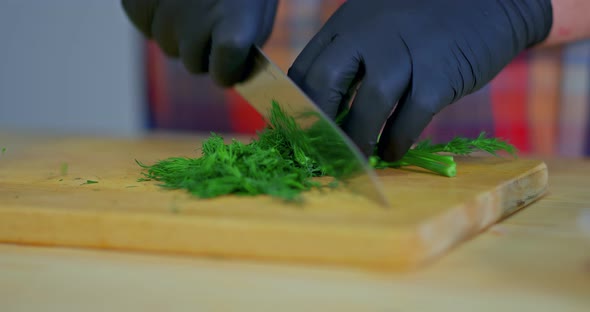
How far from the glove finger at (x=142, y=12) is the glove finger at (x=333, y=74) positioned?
1.60 ft

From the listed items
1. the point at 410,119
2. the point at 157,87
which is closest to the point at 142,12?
the point at 410,119

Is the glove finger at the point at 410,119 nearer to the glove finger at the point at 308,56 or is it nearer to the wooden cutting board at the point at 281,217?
the wooden cutting board at the point at 281,217

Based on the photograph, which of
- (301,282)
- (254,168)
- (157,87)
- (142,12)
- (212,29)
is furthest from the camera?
(157,87)

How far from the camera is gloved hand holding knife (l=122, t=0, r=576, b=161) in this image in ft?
3.53

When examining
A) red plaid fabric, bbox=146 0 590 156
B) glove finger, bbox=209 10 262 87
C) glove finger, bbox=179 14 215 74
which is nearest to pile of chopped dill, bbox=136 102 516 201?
glove finger, bbox=209 10 262 87

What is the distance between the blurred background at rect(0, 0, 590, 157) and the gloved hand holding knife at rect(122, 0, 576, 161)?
2.06 ft

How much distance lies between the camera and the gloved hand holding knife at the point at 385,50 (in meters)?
1.08

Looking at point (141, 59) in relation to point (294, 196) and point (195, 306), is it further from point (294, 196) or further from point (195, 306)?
point (195, 306)

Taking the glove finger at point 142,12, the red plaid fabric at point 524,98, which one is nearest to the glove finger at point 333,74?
the glove finger at point 142,12

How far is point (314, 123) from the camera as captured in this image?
1.02m

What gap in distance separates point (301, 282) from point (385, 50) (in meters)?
0.50

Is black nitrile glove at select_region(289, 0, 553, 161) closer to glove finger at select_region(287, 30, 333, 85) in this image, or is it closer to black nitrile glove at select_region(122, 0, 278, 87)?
glove finger at select_region(287, 30, 333, 85)

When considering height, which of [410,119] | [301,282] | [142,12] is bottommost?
[301,282]

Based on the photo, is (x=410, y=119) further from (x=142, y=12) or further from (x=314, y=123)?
(x=142, y=12)
